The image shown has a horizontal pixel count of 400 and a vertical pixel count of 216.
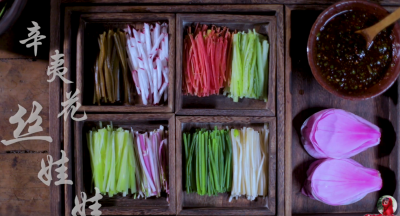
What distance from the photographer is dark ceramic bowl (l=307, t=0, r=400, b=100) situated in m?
2.07

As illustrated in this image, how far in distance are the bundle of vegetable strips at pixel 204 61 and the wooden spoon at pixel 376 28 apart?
3.22 feet

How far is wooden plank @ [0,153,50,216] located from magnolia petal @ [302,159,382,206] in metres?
2.19

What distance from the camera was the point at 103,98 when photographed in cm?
240

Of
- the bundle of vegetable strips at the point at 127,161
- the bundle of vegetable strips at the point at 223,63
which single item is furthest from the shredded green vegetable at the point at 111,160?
the bundle of vegetable strips at the point at 223,63

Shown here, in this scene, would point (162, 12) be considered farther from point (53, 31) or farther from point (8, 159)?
point (8, 159)

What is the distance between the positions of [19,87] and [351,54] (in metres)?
2.61

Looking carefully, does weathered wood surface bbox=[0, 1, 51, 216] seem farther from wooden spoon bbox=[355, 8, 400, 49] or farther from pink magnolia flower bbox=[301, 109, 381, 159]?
wooden spoon bbox=[355, 8, 400, 49]

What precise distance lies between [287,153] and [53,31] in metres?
1.97

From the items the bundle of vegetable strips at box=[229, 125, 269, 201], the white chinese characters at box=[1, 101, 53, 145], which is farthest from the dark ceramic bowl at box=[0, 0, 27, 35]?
the bundle of vegetable strips at box=[229, 125, 269, 201]

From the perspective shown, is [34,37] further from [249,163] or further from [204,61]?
[249,163]

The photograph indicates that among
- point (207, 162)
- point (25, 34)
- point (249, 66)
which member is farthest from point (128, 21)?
point (207, 162)

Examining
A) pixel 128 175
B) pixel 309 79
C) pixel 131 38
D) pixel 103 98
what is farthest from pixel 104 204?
pixel 309 79

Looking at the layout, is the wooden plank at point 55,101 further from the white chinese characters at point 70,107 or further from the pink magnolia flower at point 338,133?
the pink magnolia flower at point 338,133

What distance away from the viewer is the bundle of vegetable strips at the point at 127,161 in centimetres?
234
